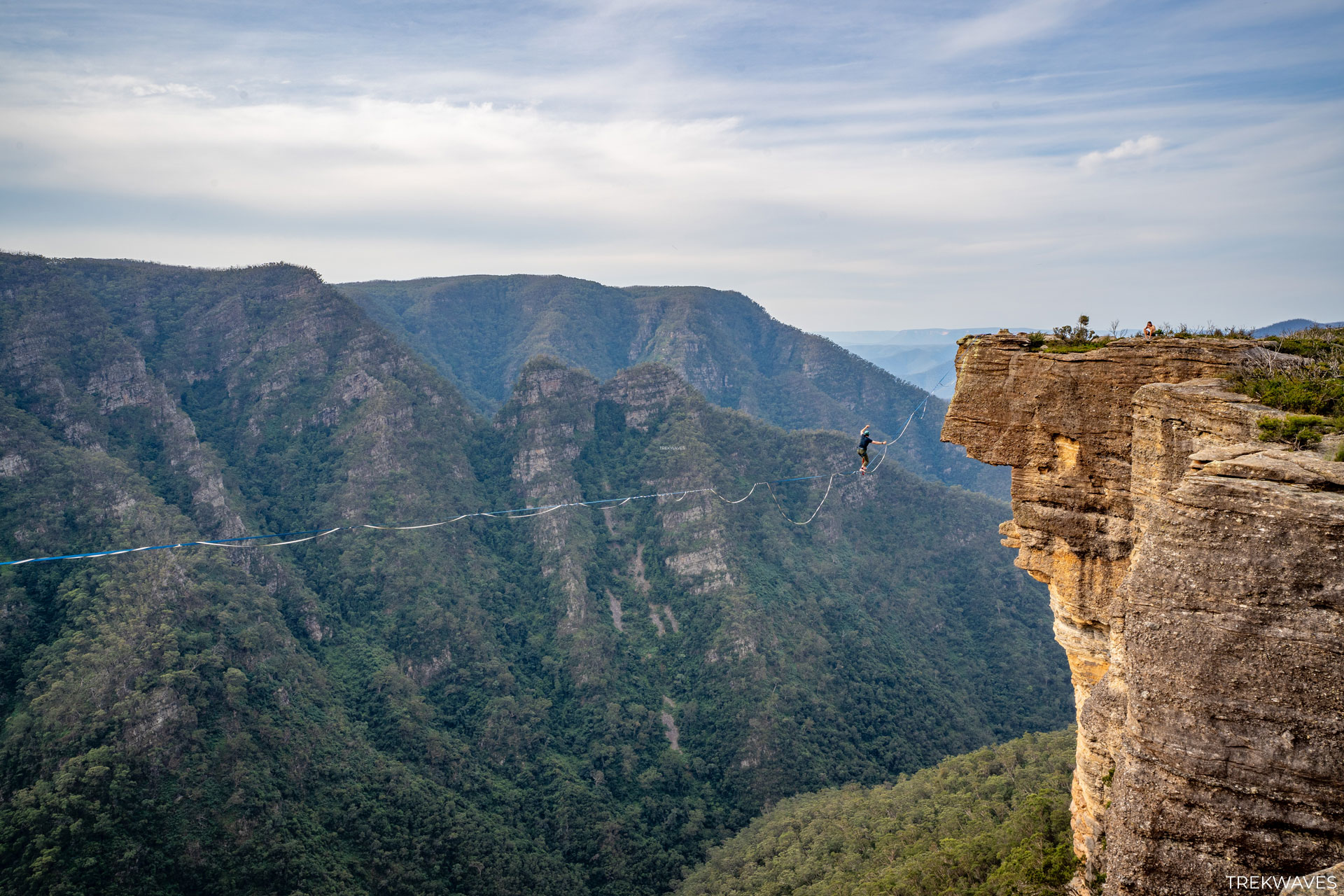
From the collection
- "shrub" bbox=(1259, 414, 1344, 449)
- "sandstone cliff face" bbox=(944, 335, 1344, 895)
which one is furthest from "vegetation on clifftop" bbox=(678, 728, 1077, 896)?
"shrub" bbox=(1259, 414, 1344, 449)

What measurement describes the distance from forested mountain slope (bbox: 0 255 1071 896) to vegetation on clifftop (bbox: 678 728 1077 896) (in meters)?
11.3

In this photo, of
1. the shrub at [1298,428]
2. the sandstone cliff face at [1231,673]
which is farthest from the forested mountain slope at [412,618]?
the shrub at [1298,428]

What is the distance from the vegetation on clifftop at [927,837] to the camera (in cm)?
2664

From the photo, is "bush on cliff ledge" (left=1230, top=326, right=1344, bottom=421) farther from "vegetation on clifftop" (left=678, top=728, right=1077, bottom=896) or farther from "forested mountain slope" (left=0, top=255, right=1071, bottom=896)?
"forested mountain slope" (left=0, top=255, right=1071, bottom=896)

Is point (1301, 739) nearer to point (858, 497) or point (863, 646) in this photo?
point (863, 646)

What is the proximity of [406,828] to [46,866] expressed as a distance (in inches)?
925

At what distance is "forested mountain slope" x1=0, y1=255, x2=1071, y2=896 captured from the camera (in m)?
55.2

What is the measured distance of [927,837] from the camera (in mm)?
43625

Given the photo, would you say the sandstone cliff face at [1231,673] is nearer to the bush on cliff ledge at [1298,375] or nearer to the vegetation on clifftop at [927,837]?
the bush on cliff ledge at [1298,375]

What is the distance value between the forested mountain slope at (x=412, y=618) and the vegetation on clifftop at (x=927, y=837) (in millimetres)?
11273

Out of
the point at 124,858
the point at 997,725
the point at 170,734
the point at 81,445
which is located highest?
the point at 81,445

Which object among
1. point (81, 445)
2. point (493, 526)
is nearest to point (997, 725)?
point (493, 526)

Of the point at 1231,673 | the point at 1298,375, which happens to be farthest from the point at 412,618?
the point at 1231,673

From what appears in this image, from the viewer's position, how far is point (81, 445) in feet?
266
